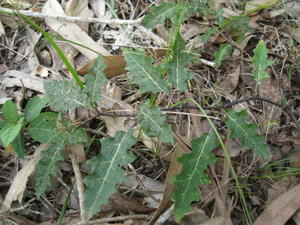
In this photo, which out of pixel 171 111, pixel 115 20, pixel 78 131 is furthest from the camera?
pixel 115 20

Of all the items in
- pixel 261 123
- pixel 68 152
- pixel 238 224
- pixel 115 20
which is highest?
pixel 115 20

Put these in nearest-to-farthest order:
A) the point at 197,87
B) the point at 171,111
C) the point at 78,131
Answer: the point at 78,131, the point at 171,111, the point at 197,87

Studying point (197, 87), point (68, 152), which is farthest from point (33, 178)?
point (197, 87)

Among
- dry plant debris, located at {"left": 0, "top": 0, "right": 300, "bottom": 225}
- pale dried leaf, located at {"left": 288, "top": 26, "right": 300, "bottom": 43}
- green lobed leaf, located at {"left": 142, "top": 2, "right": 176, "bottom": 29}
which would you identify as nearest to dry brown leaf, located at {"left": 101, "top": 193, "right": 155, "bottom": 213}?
dry plant debris, located at {"left": 0, "top": 0, "right": 300, "bottom": 225}

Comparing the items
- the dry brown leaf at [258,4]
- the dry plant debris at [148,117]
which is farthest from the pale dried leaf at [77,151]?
the dry brown leaf at [258,4]

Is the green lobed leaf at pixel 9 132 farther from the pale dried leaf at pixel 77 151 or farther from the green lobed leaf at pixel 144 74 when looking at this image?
the green lobed leaf at pixel 144 74

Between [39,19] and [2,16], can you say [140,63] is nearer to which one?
[39,19]

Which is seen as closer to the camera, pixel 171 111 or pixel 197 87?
pixel 171 111
